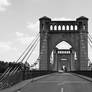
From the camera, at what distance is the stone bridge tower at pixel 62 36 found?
63.3 meters

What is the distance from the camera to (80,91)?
13.7 metres

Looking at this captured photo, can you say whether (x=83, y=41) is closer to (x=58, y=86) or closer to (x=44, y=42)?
(x=44, y=42)

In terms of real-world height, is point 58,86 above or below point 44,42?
below

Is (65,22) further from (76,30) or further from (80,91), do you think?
(80,91)

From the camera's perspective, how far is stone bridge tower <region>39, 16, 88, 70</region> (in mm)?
63312

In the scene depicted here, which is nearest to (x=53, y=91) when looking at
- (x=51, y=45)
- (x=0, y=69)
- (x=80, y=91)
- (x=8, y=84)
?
(x=80, y=91)

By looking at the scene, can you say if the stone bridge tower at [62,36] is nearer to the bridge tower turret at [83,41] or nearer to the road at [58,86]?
the bridge tower turret at [83,41]

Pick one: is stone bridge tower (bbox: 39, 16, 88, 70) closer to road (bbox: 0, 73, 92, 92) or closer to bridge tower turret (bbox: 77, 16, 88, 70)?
bridge tower turret (bbox: 77, 16, 88, 70)

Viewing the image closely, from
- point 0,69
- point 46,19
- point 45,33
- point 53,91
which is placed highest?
point 46,19

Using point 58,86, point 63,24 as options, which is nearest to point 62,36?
point 63,24

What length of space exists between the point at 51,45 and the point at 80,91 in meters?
53.1

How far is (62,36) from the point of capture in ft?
217

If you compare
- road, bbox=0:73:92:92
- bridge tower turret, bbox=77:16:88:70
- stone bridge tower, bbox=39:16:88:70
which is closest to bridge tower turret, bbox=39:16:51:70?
stone bridge tower, bbox=39:16:88:70

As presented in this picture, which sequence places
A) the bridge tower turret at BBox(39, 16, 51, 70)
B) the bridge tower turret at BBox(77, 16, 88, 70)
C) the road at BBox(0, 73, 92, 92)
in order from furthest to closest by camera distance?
the bridge tower turret at BBox(39, 16, 51, 70)
the bridge tower turret at BBox(77, 16, 88, 70)
the road at BBox(0, 73, 92, 92)
